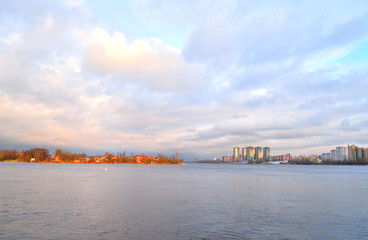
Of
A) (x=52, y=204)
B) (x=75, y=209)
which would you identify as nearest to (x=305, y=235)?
(x=75, y=209)

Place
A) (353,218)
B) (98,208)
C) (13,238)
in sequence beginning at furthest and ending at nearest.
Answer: (98,208), (353,218), (13,238)

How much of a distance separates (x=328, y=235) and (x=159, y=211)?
1164 centimetres

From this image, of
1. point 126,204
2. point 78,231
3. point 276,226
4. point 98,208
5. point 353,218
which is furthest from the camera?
point 126,204

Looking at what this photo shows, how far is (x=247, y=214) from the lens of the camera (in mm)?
20281

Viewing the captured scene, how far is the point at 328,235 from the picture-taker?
15359 mm

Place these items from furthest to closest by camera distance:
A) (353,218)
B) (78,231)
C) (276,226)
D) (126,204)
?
(126,204) < (353,218) < (276,226) < (78,231)

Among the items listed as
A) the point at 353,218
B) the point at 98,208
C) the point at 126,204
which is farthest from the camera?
the point at 126,204

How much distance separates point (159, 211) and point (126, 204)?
14.5 feet

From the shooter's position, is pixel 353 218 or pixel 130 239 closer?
pixel 130 239

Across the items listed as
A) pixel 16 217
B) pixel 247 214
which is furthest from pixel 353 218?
pixel 16 217

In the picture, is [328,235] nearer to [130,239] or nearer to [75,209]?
[130,239]

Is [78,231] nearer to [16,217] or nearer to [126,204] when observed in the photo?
[16,217]

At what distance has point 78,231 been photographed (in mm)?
15086

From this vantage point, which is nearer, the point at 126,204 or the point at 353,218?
the point at 353,218
